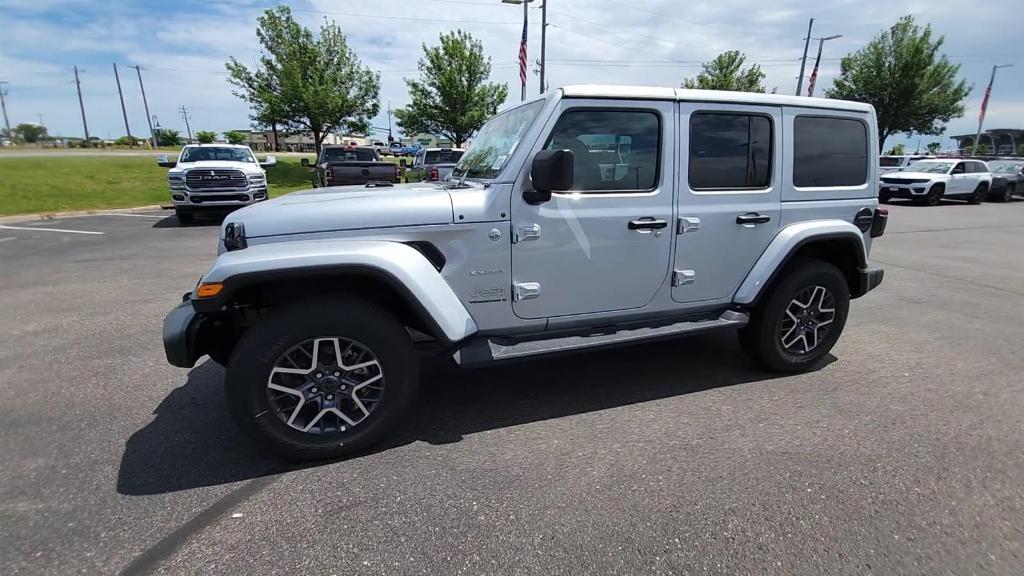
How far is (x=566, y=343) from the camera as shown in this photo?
3133 mm

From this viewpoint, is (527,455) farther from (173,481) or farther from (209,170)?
(209,170)

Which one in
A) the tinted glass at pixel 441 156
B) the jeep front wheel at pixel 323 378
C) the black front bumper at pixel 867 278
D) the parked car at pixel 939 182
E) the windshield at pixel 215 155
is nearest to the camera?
the jeep front wheel at pixel 323 378

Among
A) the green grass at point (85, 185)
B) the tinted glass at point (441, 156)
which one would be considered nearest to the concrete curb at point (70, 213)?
the green grass at point (85, 185)

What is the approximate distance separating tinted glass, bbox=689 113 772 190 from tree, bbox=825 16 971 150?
108ft

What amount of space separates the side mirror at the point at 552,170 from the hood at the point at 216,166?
37.7ft

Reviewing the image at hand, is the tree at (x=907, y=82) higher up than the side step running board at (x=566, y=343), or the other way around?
the tree at (x=907, y=82)

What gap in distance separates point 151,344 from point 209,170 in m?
8.73

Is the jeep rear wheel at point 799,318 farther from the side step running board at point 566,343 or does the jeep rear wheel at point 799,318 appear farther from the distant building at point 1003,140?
the distant building at point 1003,140

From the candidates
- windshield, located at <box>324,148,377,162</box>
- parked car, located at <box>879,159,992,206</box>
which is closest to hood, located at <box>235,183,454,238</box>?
windshield, located at <box>324,148,377,162</box>

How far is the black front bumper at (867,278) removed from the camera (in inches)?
159

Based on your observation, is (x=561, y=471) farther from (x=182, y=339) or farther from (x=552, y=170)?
(x=182, y=339)

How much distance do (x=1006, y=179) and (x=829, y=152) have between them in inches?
1016

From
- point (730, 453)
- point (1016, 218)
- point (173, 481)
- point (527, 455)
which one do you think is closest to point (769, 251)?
point (730, 453)

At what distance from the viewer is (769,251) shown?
3.63 m
